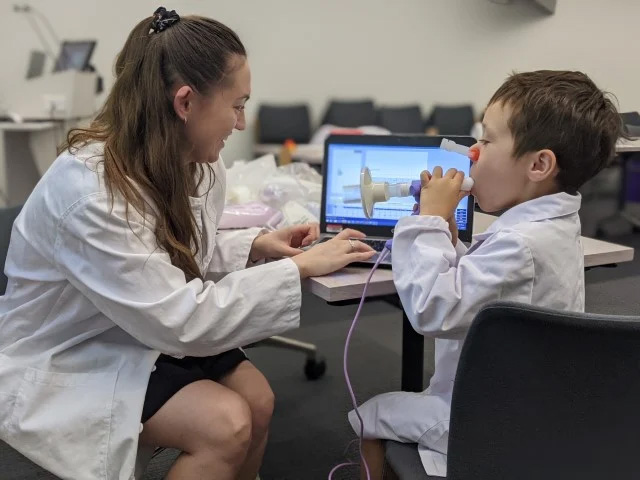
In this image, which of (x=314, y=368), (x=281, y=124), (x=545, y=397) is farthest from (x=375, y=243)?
(x=281, y=124)

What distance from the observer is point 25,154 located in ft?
13.5

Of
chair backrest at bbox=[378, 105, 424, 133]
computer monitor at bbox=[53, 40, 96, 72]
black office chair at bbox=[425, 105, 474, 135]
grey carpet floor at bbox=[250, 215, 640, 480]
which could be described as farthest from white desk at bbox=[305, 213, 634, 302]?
black office chair at bbox=[425, 105, 474, 135]

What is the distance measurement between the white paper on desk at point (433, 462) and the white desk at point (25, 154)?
11.4 ft

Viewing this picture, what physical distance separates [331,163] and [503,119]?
1.60ft

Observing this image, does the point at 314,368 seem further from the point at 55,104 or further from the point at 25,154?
the point at 25,154

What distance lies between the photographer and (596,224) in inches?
155

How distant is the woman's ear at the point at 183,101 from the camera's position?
39.5 inches

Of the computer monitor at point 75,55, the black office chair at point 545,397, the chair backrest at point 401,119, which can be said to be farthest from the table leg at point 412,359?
the chair backrest at point 401,119

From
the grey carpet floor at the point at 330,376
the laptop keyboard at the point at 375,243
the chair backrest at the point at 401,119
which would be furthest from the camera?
the chair backrest at the point at 401,119

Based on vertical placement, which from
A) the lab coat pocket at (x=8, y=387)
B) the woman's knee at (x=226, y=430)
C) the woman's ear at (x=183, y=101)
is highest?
the woman's ear at (x=183, y=101)

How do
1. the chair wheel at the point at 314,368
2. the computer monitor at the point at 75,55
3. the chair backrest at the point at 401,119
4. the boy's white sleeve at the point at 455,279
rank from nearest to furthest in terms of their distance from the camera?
the boy's white sleeve at the point at 455,279
the chair wheel at the point at 314,368
the computer monitor at the point at 75,55
the chair backrest at the point at 401,119

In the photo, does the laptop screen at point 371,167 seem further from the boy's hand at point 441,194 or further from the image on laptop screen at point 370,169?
the boy's hand at point 441,194

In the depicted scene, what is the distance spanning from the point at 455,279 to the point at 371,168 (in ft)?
1.81

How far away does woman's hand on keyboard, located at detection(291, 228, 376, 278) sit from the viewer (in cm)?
104
